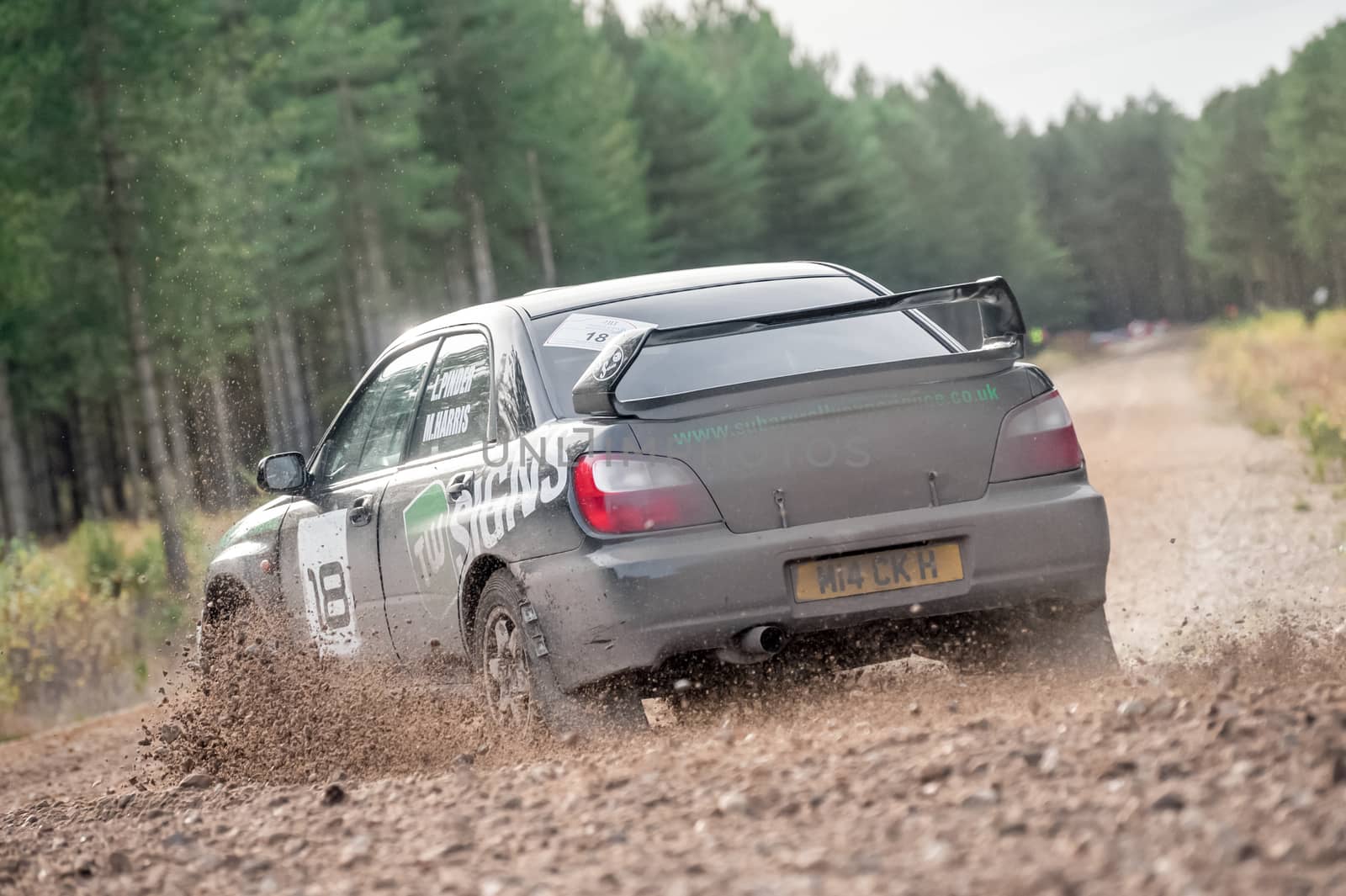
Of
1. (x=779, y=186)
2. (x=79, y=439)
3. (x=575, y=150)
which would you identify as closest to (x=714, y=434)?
(x=575, y=150)

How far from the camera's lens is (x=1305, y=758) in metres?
3.98

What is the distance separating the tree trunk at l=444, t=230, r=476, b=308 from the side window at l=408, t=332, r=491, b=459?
4070 centimetres

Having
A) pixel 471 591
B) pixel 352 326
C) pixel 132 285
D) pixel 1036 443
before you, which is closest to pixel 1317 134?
pixel 352 326

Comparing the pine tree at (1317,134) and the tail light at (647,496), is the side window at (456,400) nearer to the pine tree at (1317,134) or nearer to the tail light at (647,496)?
the tail light at (647,496)

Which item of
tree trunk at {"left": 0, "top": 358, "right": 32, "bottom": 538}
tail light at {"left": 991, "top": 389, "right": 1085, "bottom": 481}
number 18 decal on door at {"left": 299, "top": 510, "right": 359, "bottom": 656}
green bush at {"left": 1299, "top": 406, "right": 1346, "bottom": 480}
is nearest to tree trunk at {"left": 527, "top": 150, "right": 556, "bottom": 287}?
tree trunk at {"left": 0, "top": 358, "right": 32, "bottom": 538}

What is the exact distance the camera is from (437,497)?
668cm

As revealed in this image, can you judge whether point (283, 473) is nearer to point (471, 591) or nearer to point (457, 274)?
point (471, 591)

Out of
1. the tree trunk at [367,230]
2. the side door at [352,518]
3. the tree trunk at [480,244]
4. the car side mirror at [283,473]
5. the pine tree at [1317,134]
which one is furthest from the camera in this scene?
the pine tree at [1317,134]

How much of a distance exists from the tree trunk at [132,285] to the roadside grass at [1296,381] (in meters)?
12.8

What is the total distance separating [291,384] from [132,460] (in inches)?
255

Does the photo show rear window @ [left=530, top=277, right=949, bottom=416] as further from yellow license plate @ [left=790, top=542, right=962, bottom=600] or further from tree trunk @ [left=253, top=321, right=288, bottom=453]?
tree trunk @ [left=253, top=321, right=288, bottom=453]

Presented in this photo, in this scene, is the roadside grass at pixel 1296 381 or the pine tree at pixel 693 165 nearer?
the roadside grass at pixel 1296 381

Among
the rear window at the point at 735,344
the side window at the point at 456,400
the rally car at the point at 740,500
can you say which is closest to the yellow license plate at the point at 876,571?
the rally car at the point at 740,500

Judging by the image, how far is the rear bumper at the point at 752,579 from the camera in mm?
5660
